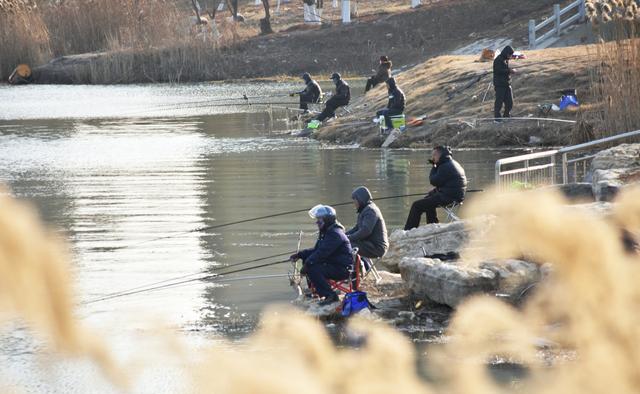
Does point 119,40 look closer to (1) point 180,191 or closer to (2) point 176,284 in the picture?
(1) point 180,191

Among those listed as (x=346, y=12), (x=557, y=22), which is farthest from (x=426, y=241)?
(x=346, y=12)

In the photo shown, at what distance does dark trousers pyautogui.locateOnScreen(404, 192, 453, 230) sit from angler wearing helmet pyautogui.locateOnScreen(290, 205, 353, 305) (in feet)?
10.7

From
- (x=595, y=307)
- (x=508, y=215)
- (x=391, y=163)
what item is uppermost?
(x=508, y=215)

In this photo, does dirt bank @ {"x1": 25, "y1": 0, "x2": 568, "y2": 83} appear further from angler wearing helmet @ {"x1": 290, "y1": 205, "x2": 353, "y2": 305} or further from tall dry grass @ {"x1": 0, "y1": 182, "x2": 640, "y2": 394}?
tall dry grass @ {"x1": 0, "y1": 182, "x2": 640, "y2": 394}

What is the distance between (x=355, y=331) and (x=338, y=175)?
495 inches

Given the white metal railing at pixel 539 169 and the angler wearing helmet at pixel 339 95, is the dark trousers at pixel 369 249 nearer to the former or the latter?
the white metal railing at pixel 539 169

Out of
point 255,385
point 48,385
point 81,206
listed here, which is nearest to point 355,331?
point 48,385

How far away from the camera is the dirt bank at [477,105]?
89.4 feet

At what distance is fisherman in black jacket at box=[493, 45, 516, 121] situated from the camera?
27156 mm

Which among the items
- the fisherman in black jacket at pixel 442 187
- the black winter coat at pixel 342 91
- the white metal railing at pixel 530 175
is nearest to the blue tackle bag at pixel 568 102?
the black winter coat at pixel 342 91

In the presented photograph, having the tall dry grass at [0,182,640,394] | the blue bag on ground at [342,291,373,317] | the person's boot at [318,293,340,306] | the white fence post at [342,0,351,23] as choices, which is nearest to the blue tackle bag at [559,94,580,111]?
the person's boot at [318,293,340,306]

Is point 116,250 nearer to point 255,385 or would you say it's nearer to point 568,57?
point 255,385

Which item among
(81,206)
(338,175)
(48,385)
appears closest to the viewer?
(48,385)

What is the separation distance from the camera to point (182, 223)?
18281 millimetres
